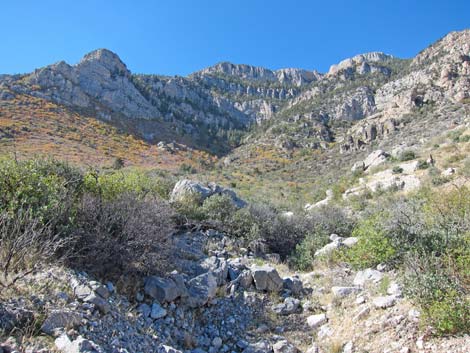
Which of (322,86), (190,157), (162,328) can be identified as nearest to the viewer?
(162,328)

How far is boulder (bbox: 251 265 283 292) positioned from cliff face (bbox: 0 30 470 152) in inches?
1419

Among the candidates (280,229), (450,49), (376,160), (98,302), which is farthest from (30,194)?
(450,49)

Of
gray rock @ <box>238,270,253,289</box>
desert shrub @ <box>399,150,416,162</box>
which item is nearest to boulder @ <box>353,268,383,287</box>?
gray rock @ <box>238,270,253,289</box>

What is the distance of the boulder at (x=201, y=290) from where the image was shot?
4441 mm

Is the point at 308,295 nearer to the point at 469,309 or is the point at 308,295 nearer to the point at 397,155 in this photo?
the point at 469,309

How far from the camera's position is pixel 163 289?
419 cm

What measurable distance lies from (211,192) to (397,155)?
47.5ft

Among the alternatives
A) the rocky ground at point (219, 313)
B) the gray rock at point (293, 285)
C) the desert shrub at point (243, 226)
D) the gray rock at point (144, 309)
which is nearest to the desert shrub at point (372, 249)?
the rocky ground at point (219, 313)

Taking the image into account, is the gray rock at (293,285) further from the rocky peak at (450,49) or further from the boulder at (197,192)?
the rocky peak at (450,49)

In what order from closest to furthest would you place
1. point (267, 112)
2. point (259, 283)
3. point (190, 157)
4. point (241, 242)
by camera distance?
point (259, 283) → point (241, 242) → point (190, 157) → point (267, 112)

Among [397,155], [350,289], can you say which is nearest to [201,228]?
[350,289]

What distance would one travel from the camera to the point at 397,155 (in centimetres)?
1941

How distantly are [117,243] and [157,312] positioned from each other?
3.74 ft

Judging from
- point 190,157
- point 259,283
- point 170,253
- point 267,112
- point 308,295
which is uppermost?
point 267,112
